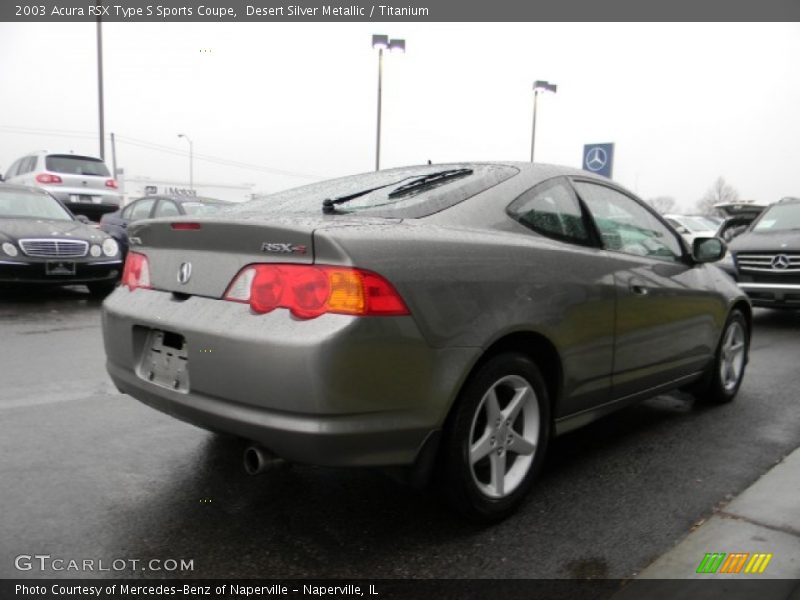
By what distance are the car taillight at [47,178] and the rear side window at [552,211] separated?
1520cm

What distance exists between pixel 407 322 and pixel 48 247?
7.02 m

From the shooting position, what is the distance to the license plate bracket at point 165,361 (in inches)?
98.6

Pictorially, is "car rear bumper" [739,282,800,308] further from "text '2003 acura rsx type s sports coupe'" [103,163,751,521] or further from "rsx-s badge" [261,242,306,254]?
"rsx-s badge" [261,242,306,254]

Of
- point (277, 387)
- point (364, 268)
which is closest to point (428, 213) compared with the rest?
point (364, 268)

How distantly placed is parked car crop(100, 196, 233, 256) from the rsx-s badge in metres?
7.74

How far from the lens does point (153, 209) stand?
11352mm

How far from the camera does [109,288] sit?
30.8 feet

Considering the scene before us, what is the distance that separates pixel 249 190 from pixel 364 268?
6163cm

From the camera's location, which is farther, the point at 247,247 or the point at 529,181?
the point at 529,181

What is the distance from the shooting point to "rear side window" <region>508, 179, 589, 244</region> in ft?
9.80

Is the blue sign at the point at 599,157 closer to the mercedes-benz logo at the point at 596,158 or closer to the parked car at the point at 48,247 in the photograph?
the mercedes-benz logo at the point at 596,158

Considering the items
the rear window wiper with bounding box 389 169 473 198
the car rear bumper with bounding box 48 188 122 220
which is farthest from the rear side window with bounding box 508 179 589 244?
the car rear bumper with bounding box 48 188 122 220

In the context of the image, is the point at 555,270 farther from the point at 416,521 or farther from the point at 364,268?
the point at 416,521

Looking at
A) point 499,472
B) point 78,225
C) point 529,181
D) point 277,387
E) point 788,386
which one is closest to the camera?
point 277,387
